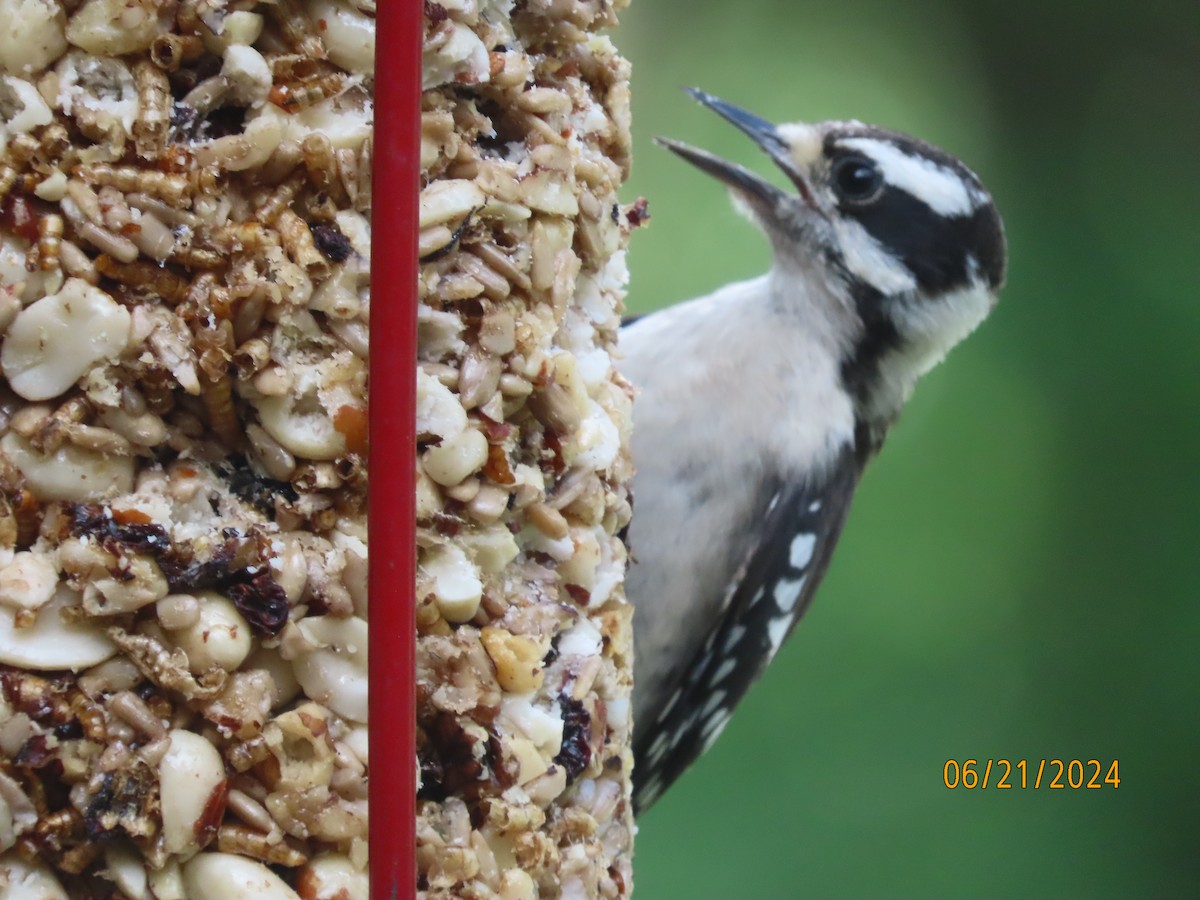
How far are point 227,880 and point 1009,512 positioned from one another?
1826mm

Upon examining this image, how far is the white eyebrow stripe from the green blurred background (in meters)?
0.67

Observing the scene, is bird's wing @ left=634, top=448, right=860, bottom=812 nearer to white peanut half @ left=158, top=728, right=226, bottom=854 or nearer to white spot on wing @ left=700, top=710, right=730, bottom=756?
white spot on wing @ left=700, top=710, right=730, bottom=756

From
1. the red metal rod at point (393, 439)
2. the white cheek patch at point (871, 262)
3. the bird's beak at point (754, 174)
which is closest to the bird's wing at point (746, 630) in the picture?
the white cheek patch at point (871, 262)

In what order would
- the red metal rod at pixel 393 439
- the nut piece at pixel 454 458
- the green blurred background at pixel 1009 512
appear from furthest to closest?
1. the green blurred background at pixel 1009 512
2. the nut piece at pixel 454 458
3. the red metal rod at pixel 393 439

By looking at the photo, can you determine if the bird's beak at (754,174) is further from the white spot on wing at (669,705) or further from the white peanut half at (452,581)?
the white peanut half at (452,581)

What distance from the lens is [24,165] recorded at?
398 millimetres

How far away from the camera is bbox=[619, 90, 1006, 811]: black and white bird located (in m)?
1.23

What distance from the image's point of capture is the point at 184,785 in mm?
394

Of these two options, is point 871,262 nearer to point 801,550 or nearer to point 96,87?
point 801,550

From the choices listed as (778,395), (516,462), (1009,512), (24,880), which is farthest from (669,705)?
(1009,512)

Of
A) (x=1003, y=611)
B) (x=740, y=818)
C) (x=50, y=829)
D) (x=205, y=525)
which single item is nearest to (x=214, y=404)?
(x=205, y=525)

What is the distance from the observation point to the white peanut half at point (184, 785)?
1.29ft

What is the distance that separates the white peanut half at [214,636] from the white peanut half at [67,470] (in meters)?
0.05
